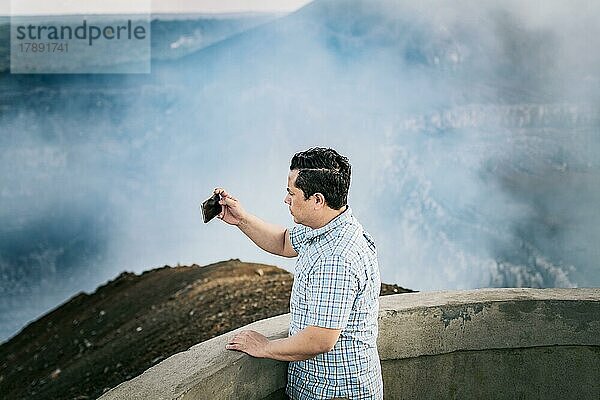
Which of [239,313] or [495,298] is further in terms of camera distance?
[239,313]

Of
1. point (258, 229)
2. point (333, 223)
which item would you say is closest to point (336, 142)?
point (258, 229)

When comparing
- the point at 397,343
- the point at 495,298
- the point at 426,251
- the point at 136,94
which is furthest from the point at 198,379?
the point at 136,94

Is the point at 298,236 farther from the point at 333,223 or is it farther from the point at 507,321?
the point at 507,321

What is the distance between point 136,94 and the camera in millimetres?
6059

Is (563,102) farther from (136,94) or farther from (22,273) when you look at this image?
(22,273)

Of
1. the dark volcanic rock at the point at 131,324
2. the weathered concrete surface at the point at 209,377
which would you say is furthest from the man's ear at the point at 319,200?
the dark volcanic rock at the point at 131,324

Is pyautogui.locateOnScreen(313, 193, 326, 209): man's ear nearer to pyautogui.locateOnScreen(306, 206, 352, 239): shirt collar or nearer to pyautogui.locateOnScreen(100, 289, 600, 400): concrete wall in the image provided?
pyautogui.locateOnScreen(306, 206, 352, 239): shirt collar

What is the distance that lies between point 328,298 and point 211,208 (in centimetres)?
65

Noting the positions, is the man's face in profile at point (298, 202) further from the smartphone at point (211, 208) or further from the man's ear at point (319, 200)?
the smartphone at point (211, 208)

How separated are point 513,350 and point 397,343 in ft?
1.41

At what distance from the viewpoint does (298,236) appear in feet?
9.80

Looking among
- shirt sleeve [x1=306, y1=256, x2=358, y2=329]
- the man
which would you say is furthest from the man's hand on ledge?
shirt sleeve [x1=306, y1=256, x2=358, y2=329]

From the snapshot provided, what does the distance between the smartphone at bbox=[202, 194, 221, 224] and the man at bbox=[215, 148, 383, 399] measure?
0.40 meters

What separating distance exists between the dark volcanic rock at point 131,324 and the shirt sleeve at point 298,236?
219cm
